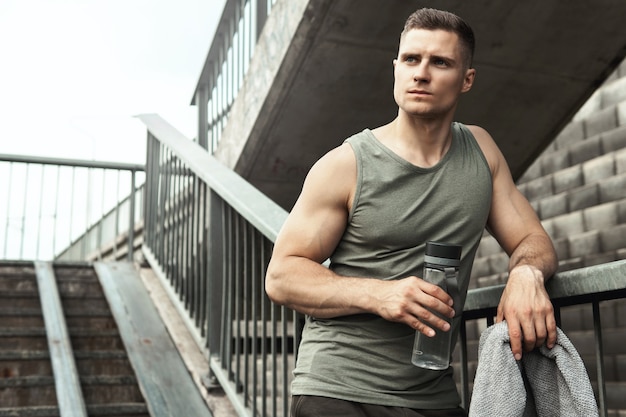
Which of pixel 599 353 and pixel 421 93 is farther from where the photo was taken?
pixel 421 93

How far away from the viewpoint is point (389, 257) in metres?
Answer: 1.62

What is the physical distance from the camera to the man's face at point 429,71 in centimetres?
161

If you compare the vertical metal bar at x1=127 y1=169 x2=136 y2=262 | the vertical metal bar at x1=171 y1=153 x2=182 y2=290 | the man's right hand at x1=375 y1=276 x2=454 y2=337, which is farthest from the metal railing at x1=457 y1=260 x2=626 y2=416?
the vertical metal bar at x1=127 y1=169 x2=136 y2=262

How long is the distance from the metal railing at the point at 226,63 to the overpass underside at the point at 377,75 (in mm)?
435

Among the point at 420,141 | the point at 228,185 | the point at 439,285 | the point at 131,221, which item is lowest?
the point at 439,285

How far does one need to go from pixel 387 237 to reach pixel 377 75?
3.12 meters

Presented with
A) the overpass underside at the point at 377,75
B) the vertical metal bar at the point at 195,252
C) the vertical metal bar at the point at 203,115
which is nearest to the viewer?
the vertical metal bar at the point at 195,252

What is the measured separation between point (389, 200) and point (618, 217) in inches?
121

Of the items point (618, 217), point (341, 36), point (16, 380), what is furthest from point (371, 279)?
point (618, 217)

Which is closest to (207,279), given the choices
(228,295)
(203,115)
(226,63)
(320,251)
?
(228,295)

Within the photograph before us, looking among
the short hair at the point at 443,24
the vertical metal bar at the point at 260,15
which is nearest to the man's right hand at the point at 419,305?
the short hair at the point at 443,24

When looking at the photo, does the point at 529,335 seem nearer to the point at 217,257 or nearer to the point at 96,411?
the point at 217,257

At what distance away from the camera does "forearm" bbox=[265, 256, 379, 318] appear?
5.08 feet

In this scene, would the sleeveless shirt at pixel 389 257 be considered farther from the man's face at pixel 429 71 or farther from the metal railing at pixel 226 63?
the metal railing at pixel 226 63
